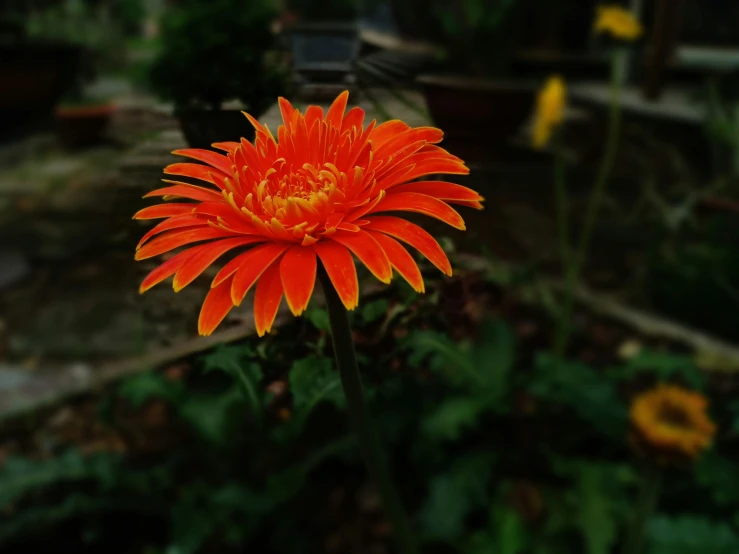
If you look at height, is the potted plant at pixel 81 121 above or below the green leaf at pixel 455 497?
above

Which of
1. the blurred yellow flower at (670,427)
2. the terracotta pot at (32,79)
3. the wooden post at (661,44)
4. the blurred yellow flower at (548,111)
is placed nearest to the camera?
the blurred yellow flower at (670,427)

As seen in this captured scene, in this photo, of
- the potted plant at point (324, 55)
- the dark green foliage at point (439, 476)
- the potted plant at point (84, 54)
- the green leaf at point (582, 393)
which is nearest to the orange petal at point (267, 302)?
the potted plant at point (324, 55)

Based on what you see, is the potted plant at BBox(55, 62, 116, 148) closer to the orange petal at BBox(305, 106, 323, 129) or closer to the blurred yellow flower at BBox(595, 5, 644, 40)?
the blurred yellow flower at BBox(595, 5, 644, 40)


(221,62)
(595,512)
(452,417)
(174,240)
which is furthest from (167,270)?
(595,512)

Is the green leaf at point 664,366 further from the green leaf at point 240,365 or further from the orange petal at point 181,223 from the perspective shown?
the orange petal at point 181,223

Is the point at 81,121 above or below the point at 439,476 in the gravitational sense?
above

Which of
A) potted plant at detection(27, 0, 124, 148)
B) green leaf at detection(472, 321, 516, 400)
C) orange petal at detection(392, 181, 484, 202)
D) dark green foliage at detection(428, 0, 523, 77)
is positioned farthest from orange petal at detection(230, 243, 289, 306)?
potted plant at detection(27, 0, 124, 148)

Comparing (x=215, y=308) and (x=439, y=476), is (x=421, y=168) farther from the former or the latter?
(x=439, y=476)
